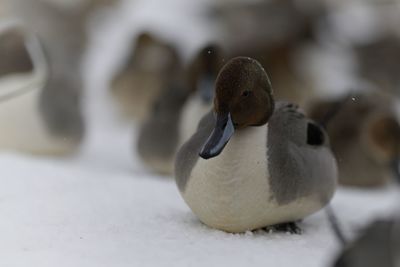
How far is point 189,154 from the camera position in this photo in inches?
104

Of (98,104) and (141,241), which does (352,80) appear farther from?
(141,241)

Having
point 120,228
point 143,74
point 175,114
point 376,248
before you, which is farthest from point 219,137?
point 143,74

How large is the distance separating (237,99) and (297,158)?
0.90 feet

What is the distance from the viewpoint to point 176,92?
15.8 feet

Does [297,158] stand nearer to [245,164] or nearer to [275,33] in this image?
[245,164]

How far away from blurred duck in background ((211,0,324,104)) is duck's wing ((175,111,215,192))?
128 inches

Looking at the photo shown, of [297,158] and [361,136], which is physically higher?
[297,158]

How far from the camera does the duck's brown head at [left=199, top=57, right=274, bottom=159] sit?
2.46m

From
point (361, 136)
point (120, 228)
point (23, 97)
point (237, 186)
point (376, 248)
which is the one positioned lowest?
point (361, 136)

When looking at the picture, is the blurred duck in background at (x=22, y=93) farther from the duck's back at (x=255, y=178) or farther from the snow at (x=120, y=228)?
the duck's back at (x=255, y=178)

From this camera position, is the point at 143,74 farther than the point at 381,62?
No

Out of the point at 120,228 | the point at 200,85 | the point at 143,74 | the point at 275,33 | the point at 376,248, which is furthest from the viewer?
the point at 275,33

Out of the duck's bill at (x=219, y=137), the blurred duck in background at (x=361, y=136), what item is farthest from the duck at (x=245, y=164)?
the blurred duck in background at (x=361, y=136)

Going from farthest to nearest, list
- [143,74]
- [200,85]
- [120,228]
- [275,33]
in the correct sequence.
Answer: [275,33] → [143,74] → [200,85] → [120,228]
